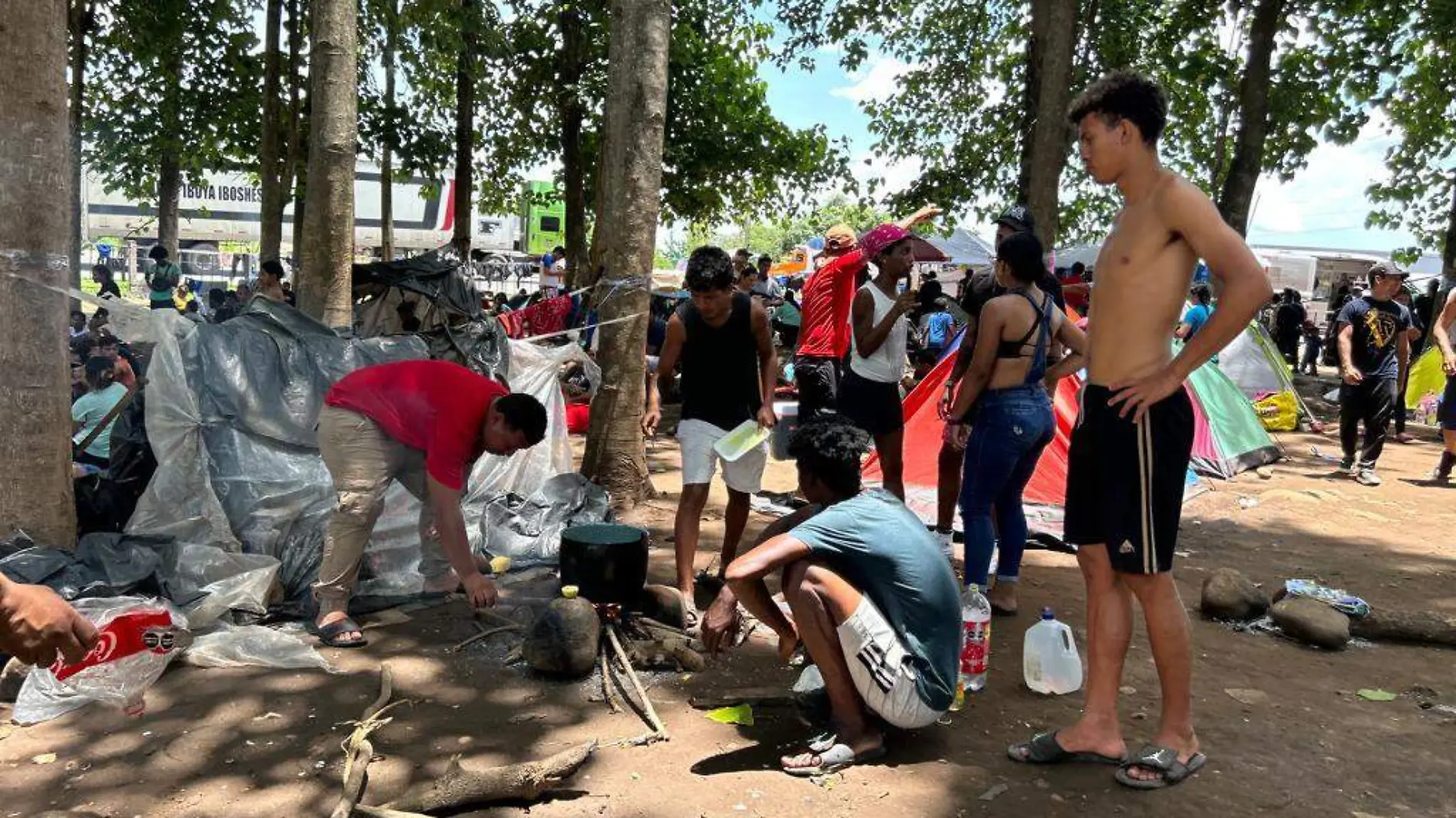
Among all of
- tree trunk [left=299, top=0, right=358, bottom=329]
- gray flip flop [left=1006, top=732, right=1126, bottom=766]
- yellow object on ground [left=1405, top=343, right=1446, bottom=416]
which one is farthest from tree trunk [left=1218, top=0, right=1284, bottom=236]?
gray flip flop [left=1006, top=732, right=1126, bottom=766]

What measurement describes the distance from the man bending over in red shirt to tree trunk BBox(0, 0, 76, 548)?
42.4 inches

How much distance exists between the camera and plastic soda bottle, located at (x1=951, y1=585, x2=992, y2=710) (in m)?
3.59

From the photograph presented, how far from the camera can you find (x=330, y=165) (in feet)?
22.2

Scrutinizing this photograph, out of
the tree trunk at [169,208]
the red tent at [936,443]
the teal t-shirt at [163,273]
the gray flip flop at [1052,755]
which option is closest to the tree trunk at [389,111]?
the teal t-shirt at [163,273]

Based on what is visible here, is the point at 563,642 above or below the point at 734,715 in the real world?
above

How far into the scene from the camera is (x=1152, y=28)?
1513cm

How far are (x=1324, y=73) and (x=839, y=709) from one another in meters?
15.2

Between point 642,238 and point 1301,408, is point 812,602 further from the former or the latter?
point 1301,408

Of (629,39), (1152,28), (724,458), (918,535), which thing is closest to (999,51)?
(1152,28)

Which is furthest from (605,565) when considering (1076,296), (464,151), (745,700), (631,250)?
(464,151)

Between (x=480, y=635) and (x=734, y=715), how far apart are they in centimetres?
127

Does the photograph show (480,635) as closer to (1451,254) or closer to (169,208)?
(1451,254)

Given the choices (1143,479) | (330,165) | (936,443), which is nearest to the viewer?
(1143,479)

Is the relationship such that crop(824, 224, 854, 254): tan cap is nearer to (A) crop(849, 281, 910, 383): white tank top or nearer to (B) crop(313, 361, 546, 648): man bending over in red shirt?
(A) crop(849, 281, 910, 383): white tank top
